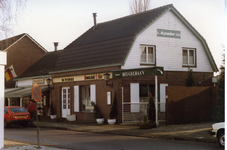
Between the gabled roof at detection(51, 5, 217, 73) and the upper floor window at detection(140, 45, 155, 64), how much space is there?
1.39 metres

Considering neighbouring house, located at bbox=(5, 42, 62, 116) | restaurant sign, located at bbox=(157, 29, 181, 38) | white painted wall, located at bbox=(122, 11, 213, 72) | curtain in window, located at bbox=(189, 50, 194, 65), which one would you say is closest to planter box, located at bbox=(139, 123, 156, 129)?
white painted wall, located at bbox=(122, 11, 213, 72)

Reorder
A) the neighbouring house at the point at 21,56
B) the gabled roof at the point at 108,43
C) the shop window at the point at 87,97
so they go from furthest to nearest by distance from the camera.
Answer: the neighbouring house at the point at 21,56, the shop window at the point at 87,97, the gabled roof at the point at 108,43

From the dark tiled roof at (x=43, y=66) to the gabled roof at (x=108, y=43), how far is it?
4441mm

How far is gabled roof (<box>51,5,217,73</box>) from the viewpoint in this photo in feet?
76.9

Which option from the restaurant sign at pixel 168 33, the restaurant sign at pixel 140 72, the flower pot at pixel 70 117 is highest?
the restaurant sign at pixel 168 33

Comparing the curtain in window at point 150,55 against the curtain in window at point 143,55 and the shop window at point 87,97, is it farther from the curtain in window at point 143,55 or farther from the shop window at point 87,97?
the shop window at point 87,97

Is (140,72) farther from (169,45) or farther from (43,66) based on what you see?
(43,66)

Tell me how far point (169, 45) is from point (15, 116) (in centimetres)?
1109

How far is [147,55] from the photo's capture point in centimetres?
2431

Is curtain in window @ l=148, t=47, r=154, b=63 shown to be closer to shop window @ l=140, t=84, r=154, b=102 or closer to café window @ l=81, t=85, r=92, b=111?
shop window @ l=140, t=84, r=154, b=102

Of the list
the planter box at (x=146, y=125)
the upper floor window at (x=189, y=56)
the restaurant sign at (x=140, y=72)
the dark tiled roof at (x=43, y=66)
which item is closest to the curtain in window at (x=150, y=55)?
the upper floor window at (x=189, y=56)

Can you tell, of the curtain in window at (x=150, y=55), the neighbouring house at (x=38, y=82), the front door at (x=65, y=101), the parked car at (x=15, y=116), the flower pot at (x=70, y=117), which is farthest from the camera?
the neighbouring house at (x=38, y=82)

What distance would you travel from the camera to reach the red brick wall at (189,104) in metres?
20.0

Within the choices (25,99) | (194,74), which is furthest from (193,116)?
(25,99)
